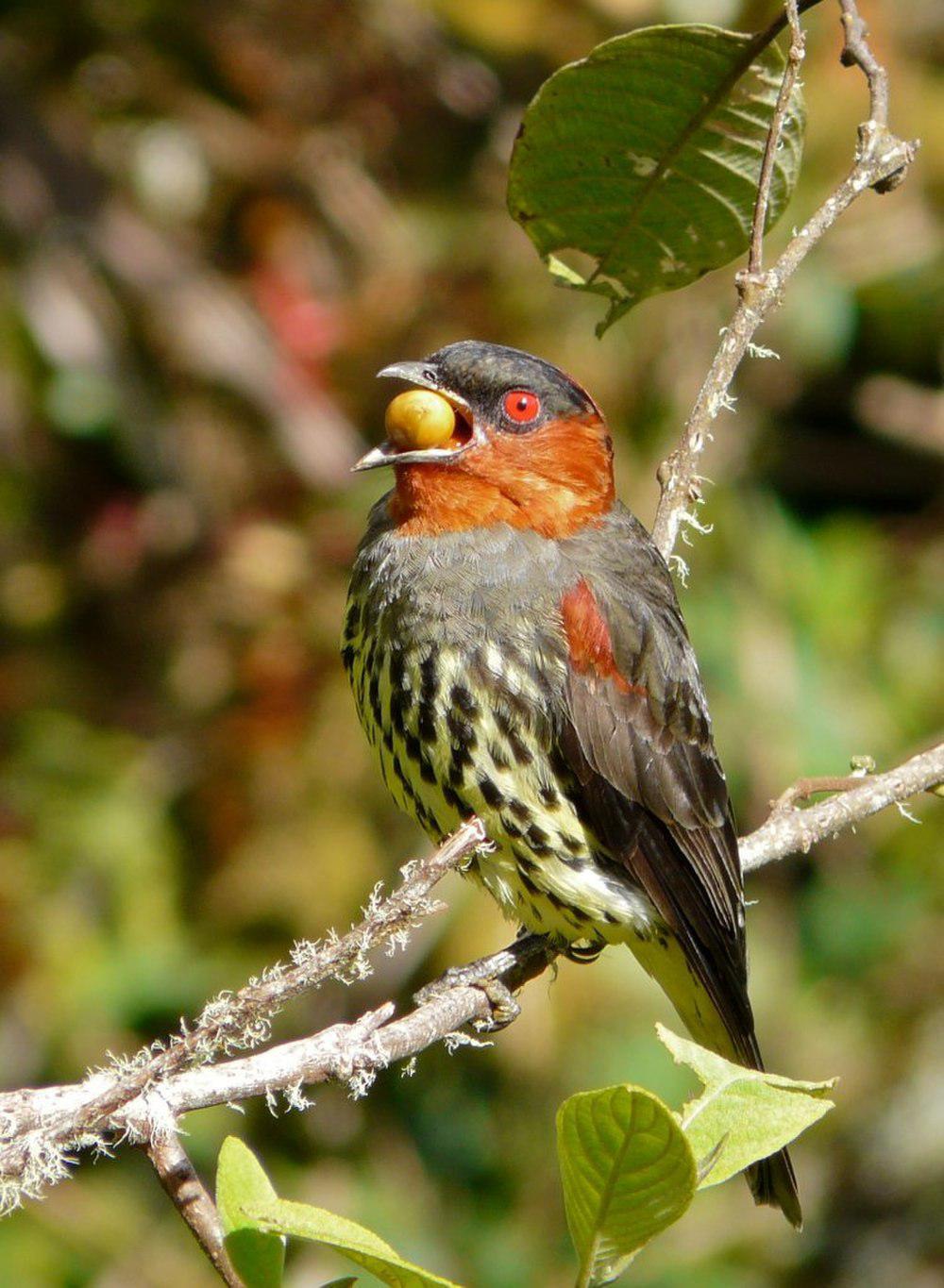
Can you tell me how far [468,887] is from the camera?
4477 millimetres

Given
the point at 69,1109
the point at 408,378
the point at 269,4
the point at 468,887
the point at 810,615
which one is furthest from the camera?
the point at 269,4

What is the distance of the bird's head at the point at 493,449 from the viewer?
10.2ft

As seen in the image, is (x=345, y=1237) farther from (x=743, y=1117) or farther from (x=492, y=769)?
(x=492, y=769)

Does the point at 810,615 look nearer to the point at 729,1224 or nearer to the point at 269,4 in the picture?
the point at 729,1224

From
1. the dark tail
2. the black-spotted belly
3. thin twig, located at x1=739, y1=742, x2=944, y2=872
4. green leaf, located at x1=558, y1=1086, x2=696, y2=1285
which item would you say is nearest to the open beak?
the black-spotted belly

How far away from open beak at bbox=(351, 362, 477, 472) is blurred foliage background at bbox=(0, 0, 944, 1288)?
5.09 feet

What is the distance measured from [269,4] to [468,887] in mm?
2839

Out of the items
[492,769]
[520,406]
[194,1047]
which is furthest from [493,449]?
[194,1047]

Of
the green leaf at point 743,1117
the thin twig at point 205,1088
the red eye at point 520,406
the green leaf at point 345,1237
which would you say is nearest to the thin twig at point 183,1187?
the thin twig at point 205,1088

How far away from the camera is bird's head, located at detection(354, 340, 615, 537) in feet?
10.2

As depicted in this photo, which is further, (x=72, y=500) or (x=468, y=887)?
(x=72, y=500)

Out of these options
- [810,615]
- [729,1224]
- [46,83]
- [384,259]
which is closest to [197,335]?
[384,259]

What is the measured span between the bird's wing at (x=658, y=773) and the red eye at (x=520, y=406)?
0.30 metres

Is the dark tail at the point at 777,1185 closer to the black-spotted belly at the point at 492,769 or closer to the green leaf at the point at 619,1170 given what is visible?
the black-spotted belly at the point at 492,769
